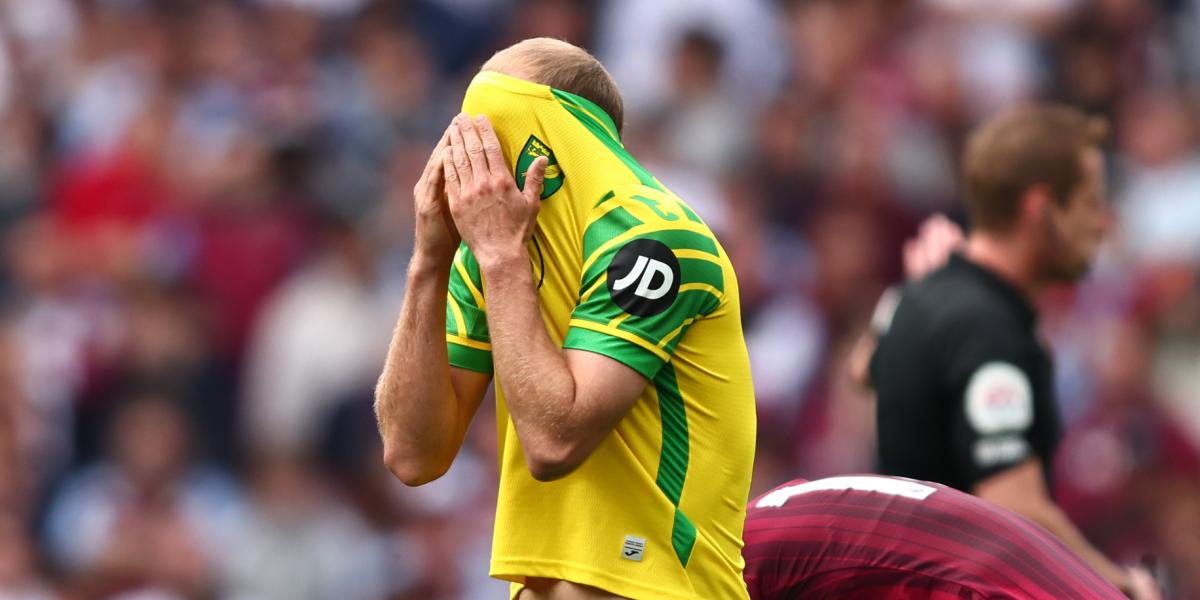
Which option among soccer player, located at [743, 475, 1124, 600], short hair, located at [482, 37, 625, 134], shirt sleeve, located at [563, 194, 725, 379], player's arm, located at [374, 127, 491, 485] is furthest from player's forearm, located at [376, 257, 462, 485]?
soccer player, located at [743, 475, 1124, 600]

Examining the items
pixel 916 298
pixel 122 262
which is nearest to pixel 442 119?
pixel 122 262

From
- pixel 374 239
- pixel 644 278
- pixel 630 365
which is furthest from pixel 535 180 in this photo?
pixel 374 239

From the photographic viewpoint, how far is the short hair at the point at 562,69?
3561 mm

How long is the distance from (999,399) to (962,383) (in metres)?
0.12

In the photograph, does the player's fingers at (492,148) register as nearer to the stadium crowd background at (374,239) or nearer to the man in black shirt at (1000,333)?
the man in black shirt at (1000,333)

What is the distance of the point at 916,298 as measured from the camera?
526 cm

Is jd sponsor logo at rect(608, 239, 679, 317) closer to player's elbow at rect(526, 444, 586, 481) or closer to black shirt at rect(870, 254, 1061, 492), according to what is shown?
player's elbow at rect(526, 444, 586, 481)

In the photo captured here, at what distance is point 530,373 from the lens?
10.8 feet

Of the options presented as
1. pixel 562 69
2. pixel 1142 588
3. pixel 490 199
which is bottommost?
pixel 1142 588

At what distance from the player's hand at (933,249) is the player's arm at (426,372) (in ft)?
7.20

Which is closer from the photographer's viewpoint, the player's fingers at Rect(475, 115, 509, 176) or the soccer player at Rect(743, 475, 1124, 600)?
the player's fingers at Rect(475, 115, 509, 176)

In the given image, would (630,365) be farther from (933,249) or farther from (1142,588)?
(933,249)

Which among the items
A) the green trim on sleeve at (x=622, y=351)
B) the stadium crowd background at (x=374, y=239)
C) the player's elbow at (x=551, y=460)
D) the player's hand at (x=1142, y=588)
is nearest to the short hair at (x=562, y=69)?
the green trim on sleeve at (x=622, y=351)

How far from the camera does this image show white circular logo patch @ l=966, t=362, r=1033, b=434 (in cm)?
486
